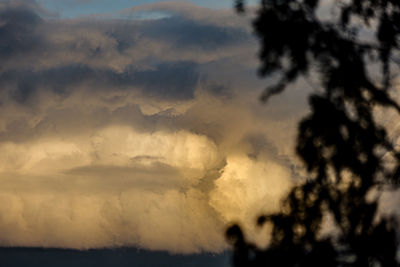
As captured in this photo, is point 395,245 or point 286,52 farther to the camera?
point 286,52

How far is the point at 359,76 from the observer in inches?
411

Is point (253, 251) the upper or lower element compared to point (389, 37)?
lower

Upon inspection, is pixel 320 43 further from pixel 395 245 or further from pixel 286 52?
pixel 395 245

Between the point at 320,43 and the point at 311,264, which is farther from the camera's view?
the point at 320,43

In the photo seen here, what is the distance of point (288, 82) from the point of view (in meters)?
10.5

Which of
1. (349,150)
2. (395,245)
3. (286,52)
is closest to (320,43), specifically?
(286,52)

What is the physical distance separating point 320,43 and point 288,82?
91cm

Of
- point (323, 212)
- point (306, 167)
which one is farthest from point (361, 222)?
point (306, 167)

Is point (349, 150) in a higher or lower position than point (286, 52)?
lower

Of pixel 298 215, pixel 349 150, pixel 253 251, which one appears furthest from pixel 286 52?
pixel 253 251

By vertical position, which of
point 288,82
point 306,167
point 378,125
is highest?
point 288,82

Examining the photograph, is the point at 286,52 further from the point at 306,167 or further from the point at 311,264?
the point at 311,264

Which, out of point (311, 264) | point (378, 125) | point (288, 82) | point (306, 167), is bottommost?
point (311, 264)

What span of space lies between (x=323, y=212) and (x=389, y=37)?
332cm
